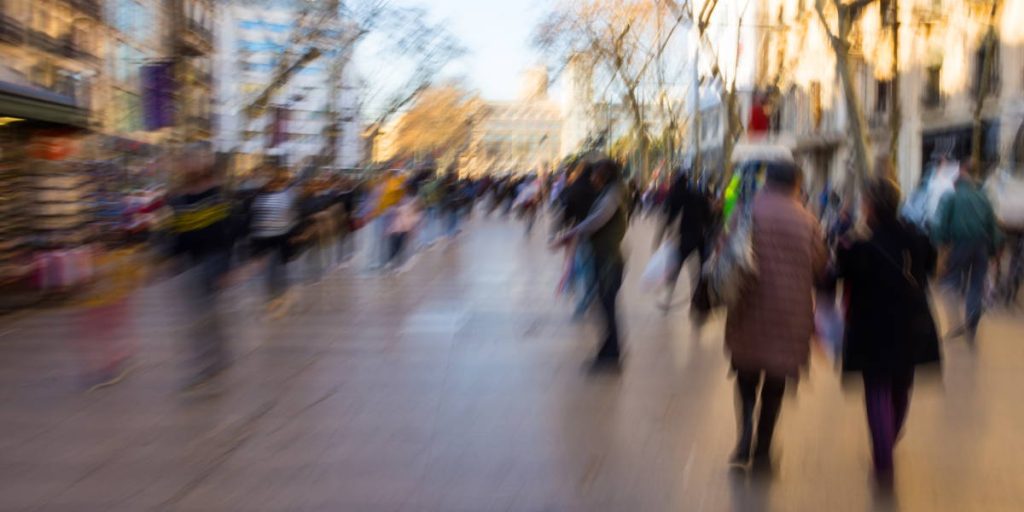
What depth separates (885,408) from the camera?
587 centimetres

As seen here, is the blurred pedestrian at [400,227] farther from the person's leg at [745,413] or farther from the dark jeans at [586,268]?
the person's leg at [745,413]

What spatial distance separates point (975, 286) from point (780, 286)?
18.7 ft

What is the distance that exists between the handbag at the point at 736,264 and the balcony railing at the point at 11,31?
1000 inches

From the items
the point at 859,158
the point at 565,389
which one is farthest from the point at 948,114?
the point at 565,389

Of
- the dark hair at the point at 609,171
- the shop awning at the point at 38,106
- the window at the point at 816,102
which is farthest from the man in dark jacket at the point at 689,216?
the window at the point at 816,102

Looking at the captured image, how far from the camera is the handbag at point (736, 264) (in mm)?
5793

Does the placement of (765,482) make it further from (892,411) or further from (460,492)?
(460,492)

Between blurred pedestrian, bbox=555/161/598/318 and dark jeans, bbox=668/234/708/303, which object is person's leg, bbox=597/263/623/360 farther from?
dark jeans, bbox=668/234/708/303

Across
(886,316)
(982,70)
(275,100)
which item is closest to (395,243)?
(886,316)

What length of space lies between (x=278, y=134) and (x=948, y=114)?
19259mm

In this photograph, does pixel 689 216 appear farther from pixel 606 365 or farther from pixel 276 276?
pixel 276 276

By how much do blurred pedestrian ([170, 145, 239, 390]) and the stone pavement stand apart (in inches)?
13.5

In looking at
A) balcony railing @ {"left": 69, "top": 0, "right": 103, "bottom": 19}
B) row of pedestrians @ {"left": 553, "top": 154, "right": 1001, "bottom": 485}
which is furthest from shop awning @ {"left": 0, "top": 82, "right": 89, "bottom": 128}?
balcony railing @ {"left": 69, "top": 0, "right": 103, "bottom": 19}

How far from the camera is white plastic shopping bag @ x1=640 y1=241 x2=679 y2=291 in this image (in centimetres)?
1013
